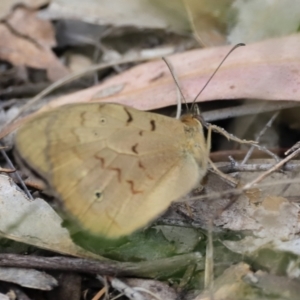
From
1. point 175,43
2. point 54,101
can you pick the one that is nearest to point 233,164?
point 54,101

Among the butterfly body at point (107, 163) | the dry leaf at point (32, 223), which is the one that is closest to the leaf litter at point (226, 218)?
the dry leaf at point (32, 223)

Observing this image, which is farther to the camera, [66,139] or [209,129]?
[209,129]

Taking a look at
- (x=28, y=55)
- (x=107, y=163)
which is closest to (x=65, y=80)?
(x=28, y=55)

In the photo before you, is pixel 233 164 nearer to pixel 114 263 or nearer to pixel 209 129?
pixel 209 129

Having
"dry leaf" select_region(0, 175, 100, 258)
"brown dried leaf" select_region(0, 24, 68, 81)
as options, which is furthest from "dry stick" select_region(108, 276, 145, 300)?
"brown dried leaf" select_region(0, 24, 68, 81)

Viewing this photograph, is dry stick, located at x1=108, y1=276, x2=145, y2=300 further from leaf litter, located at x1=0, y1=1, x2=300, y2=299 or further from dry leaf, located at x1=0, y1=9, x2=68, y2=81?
dry leaf, located at x1=0, y1=9, x2=68, y2=81

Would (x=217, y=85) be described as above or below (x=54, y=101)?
above

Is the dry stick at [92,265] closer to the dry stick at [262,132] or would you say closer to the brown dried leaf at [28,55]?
the dry stick at [262,132]
